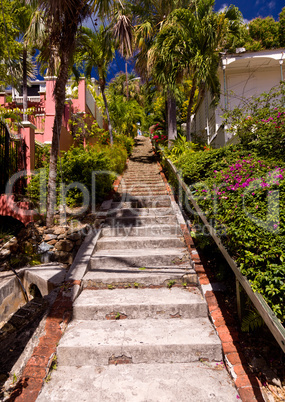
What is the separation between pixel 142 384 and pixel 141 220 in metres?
3.31

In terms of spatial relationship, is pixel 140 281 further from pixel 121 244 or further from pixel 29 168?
pixel 29 168

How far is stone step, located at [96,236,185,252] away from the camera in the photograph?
4641 mm

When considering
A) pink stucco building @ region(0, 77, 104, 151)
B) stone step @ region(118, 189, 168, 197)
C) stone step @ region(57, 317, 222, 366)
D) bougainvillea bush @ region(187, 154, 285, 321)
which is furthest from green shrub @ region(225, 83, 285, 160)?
pink stucco building @ region(0, 77, 104, 151)

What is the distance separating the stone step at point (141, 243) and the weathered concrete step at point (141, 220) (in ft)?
2.18

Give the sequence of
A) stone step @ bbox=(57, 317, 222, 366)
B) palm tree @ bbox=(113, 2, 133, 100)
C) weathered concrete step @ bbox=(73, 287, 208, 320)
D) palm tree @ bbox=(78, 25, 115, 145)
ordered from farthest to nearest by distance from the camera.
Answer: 1. palm tree @ bbox=(78, 25, 115, 145)
2. palm tree @ bbox=(113, 2, 133, 100)
3. weathered concrete step @ bbox=(73, 287, 208, 320)
4. stone step @ bbox=(57, 317, 222, 366)

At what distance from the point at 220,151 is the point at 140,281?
337 centimetres

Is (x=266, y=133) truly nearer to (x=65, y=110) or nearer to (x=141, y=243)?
(x=141, y=243)

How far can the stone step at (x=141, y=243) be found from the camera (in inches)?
183

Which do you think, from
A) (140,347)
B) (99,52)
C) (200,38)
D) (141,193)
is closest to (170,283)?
(140,347)

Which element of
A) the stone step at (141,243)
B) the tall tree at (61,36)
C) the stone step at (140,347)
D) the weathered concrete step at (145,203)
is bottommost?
the stone step at (140,347)

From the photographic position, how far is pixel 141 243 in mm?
4688

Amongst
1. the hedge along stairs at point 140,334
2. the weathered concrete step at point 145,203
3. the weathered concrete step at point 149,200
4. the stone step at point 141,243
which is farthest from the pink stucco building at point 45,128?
the hedge along stairs at point 140,334

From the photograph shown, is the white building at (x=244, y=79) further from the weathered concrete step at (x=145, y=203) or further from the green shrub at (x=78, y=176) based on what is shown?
the green shrub at (x=78, y=176)

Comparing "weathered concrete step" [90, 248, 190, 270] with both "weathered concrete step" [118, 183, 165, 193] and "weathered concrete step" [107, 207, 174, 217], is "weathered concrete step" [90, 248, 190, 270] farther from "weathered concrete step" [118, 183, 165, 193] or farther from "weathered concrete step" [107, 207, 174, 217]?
"weathered concrete step" [118, 183, 165, 193]
